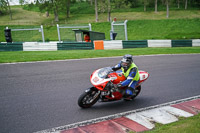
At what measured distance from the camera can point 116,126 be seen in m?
5.72

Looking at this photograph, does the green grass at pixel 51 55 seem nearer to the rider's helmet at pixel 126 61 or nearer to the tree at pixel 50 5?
the rider's helmet at pixel 126 61

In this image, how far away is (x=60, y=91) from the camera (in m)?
8.41

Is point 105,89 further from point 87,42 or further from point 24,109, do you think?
point 87,42

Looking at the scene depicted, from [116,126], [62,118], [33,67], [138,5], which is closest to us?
[116,126]

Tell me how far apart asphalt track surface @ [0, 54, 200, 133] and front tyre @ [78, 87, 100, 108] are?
0.20 m

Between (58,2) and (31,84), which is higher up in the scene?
(58,2)

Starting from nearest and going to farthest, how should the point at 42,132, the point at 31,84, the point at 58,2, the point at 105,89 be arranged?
the point at 42,132 < the point at 105,89 < the point at 31,84 < the point at 58,2

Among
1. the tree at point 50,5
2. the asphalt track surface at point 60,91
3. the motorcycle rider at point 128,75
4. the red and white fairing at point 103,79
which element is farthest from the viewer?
the tree at point 50,5

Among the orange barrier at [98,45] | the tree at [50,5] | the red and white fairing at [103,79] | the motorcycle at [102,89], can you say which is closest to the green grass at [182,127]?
the motorcycle at [102,89]

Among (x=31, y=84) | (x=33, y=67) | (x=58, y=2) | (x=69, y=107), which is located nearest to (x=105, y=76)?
(x=69, y=107)

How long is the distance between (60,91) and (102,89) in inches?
97.1

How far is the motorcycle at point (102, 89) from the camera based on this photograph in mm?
6523

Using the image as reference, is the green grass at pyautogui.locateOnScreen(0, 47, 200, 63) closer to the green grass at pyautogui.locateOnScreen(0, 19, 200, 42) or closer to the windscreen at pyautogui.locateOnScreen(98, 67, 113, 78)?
the windscreen at pyautogui.locateOnScreen(98, 67, 113, 78)

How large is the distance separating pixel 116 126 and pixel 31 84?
478 cm
